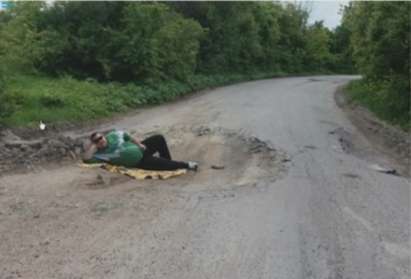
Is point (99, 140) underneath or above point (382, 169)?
above

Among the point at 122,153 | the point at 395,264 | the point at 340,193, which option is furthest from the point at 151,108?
the point at 395,264

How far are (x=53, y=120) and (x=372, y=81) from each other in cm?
1041

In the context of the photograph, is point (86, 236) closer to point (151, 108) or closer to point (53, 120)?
point (53, 120)

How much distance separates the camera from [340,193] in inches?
254

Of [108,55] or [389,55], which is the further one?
[108,55]

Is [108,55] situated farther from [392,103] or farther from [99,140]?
[99,140]

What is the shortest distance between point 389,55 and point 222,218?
31.5 feet

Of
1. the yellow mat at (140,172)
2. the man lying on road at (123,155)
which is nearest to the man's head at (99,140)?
the man lying on road at (123,155)

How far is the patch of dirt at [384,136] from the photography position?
956 centimetres

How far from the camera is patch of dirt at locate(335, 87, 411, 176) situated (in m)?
9.56

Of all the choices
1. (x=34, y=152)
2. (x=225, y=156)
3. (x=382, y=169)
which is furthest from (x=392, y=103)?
(x=34, y=152)

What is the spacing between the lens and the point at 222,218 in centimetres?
528

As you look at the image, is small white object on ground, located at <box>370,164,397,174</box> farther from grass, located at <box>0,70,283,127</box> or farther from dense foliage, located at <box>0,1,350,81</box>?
dense foliage, located at <box>0,1,350,81</box>

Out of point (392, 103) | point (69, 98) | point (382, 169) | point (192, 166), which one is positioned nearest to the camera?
point (192, 166)
